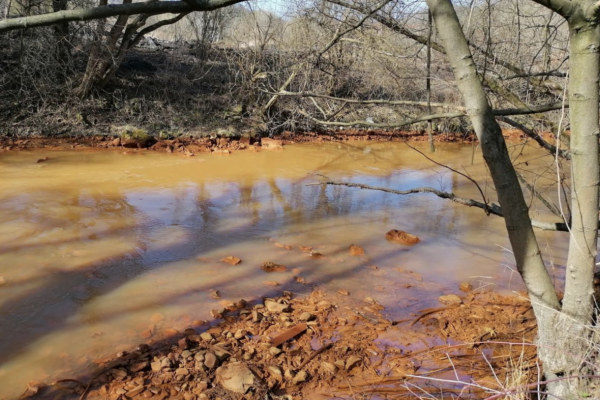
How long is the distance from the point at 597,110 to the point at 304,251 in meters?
4.42

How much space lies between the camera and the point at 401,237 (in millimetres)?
6938

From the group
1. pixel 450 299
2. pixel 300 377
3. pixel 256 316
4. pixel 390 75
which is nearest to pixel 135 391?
pixel 300 377

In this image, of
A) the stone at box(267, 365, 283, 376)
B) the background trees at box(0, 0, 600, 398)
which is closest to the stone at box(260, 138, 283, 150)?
the background trees at box(0, 0, 600, 398)

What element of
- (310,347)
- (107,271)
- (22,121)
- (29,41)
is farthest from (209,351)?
(29,41)

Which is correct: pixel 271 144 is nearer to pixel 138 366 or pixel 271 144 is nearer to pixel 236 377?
pixel 138 366

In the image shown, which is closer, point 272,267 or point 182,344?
point 182,344

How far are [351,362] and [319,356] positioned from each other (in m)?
0.26

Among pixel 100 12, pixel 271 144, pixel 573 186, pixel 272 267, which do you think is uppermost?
pixel 100 12

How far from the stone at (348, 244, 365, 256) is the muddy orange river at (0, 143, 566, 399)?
0.12 meters

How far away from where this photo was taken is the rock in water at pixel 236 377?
130 inches

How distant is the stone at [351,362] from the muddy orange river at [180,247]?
1.04 metres

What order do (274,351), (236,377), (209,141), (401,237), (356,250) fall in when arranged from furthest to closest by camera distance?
(209,141), (401,237), (356,250), (274,351), (236,377)

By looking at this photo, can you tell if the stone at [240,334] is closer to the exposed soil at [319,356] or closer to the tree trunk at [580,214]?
the exposed soil at [319,356]

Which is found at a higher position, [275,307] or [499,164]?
[499,164]
